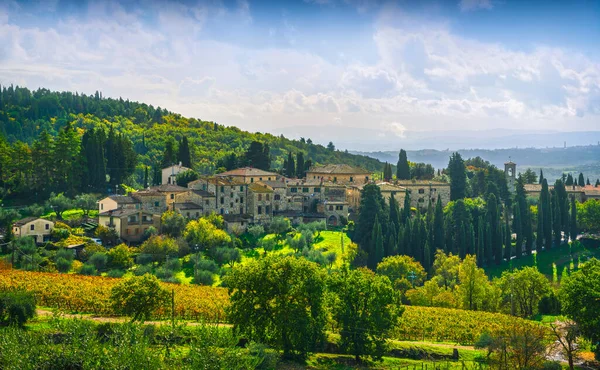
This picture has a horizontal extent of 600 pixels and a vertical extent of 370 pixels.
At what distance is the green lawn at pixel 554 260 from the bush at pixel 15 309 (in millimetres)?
43387

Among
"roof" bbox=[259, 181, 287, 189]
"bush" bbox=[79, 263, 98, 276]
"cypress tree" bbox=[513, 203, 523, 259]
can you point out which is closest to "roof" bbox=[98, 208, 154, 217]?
"bush" bbox=[79, 263, 98, 276]

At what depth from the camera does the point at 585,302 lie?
36250 millimetres

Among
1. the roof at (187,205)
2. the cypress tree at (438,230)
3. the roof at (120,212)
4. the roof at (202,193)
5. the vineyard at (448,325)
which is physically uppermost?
the roof at (202,193)

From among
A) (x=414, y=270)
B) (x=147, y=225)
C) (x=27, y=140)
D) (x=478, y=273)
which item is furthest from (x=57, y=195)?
(x=27, y=140)

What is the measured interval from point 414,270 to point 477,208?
66.7 ft

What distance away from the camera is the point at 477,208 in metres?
72.6

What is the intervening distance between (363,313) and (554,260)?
39.6m

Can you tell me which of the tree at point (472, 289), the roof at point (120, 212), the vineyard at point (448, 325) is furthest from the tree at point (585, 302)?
the roof at point (120, 212)

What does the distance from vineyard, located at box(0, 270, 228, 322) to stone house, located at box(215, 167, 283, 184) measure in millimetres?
30068

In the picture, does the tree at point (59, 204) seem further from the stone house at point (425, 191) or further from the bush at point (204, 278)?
the stone house at point (425, 191)

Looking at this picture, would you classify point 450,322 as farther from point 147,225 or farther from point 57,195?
point 57,195

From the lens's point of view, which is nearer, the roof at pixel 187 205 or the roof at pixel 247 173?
the roof at pixel 187 205

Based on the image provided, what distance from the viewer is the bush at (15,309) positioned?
31.9 meters

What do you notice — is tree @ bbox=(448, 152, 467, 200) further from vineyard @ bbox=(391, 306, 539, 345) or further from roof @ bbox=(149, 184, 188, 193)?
vineyard @ bbox=(391, 306, 539, 345)
